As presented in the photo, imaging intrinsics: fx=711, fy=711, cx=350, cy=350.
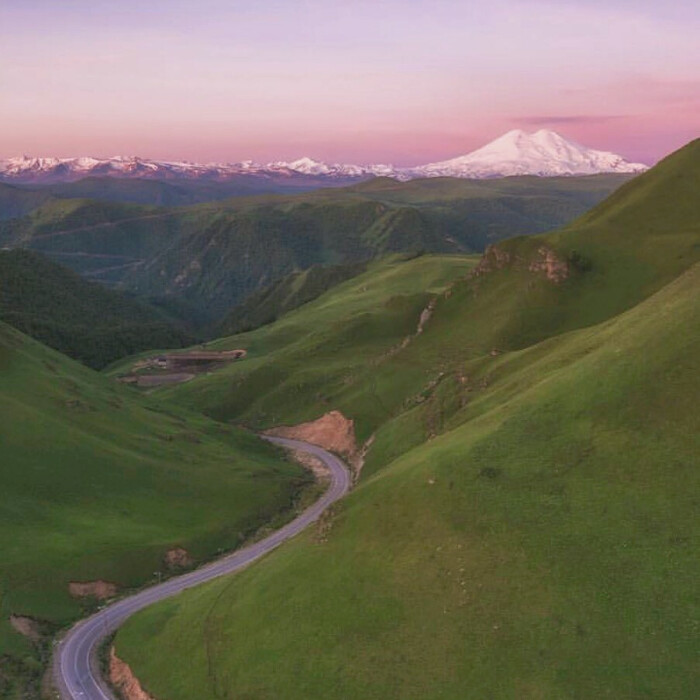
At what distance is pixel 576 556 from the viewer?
56.6 metres

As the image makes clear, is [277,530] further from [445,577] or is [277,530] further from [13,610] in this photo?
[445,577]

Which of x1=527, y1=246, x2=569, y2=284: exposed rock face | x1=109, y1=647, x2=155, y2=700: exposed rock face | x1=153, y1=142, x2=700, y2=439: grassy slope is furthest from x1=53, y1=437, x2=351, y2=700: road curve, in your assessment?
x1=527, y1=246, x2=569, y2=284: exposed rock face

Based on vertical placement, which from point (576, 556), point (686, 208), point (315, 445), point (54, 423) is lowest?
point (315, 445)

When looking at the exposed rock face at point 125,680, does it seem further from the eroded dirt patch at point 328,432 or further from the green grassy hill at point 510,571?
the eroded dirt patch at point 328,432

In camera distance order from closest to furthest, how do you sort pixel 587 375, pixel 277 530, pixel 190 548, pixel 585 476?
pixel 585 476 < pixel 587 375 < pixel 190 548 < pixel 277 530

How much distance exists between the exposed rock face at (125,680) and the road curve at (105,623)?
1035 millimetres

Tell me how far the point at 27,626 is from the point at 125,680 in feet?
60.3

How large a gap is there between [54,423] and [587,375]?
298 ft

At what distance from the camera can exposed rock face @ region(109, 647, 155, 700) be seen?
64125 mm

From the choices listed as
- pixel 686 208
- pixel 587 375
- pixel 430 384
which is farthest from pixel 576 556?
pixel 686 208

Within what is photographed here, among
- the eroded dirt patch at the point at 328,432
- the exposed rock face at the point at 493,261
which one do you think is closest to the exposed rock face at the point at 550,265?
the exposed rock face at the point at 493,261

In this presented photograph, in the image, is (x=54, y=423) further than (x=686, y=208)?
No

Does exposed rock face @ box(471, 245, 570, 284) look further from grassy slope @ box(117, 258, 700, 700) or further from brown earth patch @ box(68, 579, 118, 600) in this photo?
brown earth patch @ box(68, 579, 118, 600)

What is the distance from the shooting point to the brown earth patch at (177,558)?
318ft
